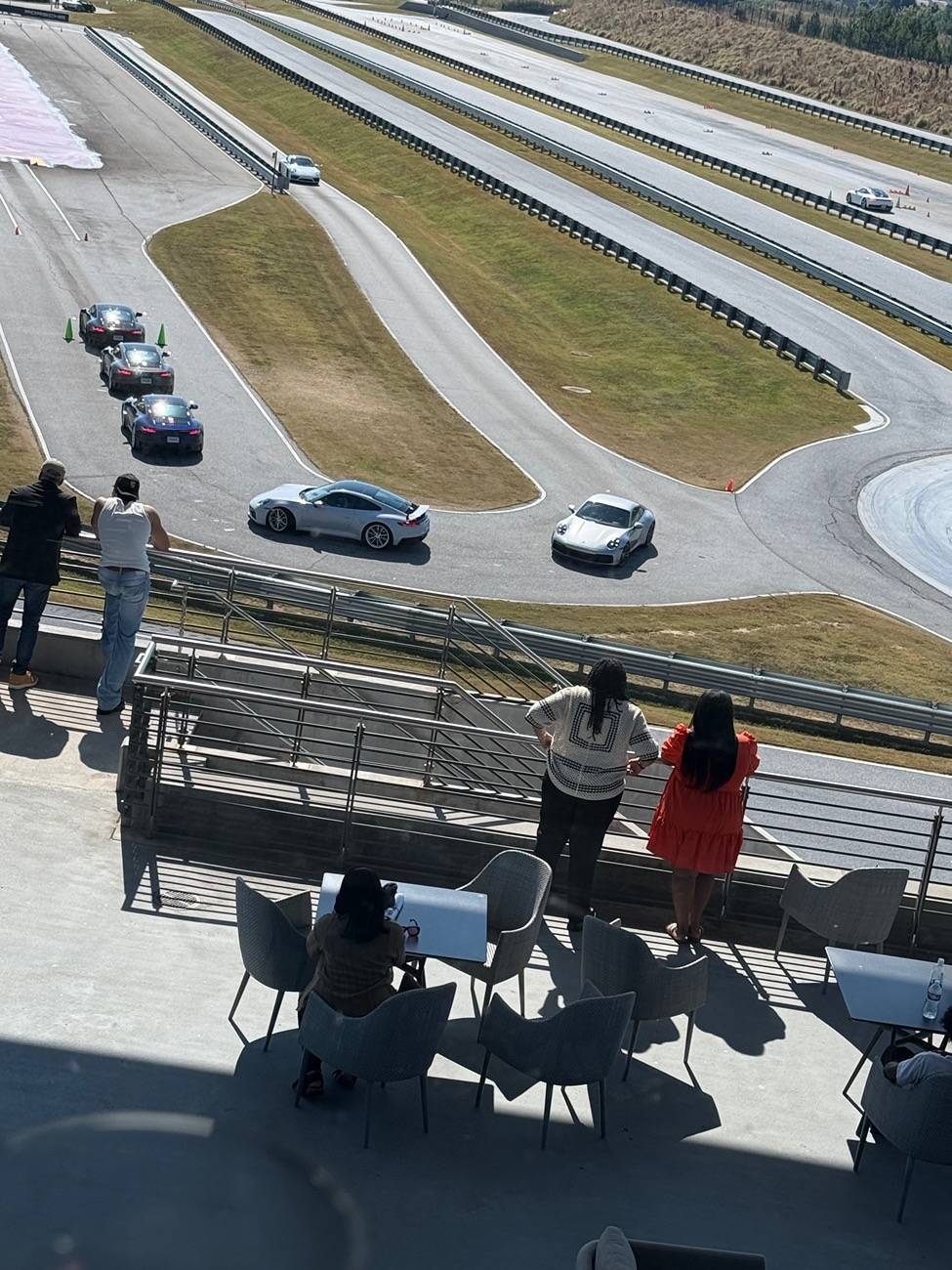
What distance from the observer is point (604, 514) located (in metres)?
33.7

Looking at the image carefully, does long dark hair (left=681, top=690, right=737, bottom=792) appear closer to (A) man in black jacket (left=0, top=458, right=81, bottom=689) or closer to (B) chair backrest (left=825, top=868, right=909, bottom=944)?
(B) chair backrest (left=825, top=868, right=909, bottom=944)

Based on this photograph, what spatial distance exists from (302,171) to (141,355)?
33292mm

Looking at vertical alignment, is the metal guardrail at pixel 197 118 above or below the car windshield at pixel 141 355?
above

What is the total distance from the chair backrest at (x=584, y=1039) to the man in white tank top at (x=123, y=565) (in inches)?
224

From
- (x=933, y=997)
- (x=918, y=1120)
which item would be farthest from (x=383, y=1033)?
(x=933, y=997)

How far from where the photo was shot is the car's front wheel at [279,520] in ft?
105

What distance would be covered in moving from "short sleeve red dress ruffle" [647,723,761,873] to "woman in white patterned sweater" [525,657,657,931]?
0.78ft

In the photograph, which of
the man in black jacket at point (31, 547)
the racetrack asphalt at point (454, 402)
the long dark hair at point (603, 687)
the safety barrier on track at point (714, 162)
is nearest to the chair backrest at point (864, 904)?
the long dark hair at point (603, 687)

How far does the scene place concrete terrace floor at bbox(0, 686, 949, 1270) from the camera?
731cm

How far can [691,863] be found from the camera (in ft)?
33.3

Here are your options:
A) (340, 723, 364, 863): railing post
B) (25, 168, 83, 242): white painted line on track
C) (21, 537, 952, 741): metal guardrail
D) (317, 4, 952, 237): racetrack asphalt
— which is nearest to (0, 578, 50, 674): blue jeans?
(340, 723, 364, 863): railing post

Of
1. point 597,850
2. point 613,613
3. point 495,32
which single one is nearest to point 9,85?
point 495,32

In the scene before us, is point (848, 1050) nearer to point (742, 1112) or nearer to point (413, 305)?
point (742, 1112)

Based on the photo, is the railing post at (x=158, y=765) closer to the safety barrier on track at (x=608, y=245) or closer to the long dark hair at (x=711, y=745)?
the long dark hair at (x=711, y=745)
